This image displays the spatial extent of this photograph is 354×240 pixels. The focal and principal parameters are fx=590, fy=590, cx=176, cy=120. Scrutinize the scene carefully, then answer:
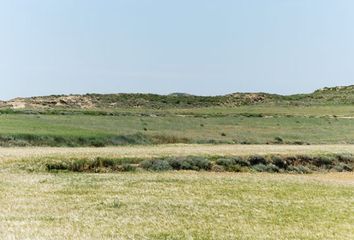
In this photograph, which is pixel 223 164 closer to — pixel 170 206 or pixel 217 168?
pixel 217 168

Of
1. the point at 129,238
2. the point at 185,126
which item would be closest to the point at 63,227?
the point at 129,238

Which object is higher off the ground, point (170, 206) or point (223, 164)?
point (170, 206)

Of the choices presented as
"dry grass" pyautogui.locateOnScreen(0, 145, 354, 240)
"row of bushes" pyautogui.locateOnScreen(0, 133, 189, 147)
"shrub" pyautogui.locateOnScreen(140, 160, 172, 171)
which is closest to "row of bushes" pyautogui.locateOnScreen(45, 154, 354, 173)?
"shrub" pyautogui.locateOnScreen(140, 160, 172, 171)

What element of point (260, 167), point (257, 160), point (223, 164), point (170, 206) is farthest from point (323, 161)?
point (170, 206)

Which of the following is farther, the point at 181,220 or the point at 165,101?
the point at 165,101

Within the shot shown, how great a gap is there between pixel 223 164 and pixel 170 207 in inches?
642

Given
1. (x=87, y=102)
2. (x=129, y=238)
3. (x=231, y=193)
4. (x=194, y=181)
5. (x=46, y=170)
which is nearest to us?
(x=129, y=238)

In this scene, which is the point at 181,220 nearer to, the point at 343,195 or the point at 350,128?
the point at 343,195

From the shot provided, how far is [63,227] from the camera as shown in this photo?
1733cm

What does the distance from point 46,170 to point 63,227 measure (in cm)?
1572

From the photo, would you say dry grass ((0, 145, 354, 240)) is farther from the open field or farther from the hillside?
the hillside

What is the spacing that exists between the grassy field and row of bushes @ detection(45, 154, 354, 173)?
10.6 meters

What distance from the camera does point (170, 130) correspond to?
60438 mm

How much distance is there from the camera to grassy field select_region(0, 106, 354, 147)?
152 ft
